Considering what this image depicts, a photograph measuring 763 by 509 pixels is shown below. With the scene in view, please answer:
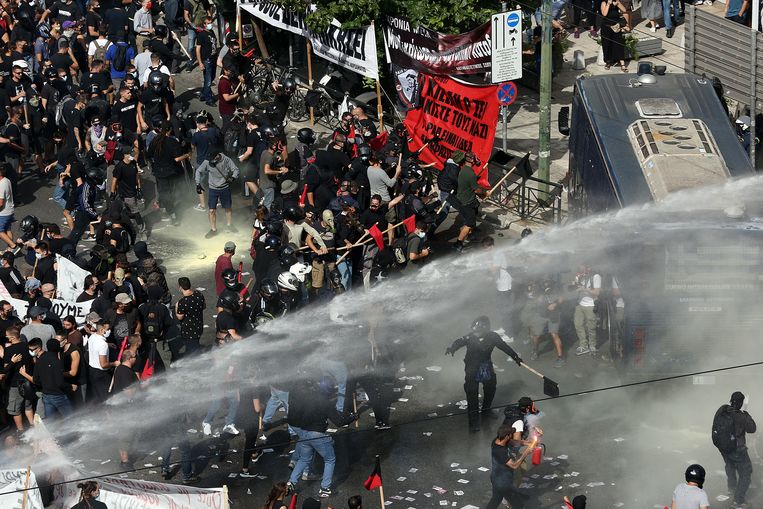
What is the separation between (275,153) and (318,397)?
24.4 feet

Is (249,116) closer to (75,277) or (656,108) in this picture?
(75,277)

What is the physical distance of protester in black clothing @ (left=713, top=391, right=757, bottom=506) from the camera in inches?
637

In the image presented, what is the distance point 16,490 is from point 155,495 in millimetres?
1526

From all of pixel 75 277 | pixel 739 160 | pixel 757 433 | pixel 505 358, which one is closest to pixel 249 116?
pixel 75 277

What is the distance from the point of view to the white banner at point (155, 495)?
14.8 meters

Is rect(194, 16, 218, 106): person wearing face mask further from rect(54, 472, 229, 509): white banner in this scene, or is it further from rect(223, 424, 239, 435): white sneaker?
rect(54, 472, 229, 509): white banner

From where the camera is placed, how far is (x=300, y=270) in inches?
778

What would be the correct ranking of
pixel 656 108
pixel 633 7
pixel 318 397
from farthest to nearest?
pixel 633 7 < pixel 656 108 < pixel 318 397

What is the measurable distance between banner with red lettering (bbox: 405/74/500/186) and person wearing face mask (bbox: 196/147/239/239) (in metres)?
3.24

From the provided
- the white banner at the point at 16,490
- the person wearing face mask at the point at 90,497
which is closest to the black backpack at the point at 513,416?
the person wearing face mask at the point at 90,497

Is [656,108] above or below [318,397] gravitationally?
above

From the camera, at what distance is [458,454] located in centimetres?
1797

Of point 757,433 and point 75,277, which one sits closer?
point 757,433

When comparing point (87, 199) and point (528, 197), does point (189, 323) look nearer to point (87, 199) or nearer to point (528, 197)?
point (87, 199)
